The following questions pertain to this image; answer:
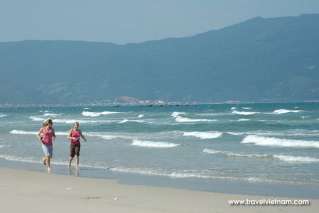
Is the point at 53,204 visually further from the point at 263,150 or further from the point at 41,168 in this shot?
the point at 263,150

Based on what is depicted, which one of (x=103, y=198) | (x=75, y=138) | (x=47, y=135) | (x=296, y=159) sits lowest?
(x=296, y=159)

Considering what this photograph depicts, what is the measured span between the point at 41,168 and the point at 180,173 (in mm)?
4355

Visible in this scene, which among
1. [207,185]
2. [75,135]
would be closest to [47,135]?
[75,135]

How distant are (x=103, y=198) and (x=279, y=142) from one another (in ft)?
55.6

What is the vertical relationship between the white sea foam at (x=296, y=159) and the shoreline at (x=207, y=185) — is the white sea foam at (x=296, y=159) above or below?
below

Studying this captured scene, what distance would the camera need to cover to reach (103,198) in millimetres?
12562

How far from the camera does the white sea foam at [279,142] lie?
26.6 m

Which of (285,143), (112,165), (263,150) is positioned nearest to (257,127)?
(285,143)

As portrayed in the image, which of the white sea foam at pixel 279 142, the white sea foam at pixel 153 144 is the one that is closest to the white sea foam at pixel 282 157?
the white sea foam at pixel 279 142

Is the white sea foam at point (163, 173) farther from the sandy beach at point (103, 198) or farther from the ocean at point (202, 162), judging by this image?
the sandy beach at point (103, 198)

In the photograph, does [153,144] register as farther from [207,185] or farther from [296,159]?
[207,185]

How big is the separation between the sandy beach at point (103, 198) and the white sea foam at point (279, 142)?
12376 millimetres

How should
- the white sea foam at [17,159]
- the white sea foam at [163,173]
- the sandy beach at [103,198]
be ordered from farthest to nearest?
the white sea foam at [17,159], the white sea foam at [163,173], the sandy beach at [103,198]

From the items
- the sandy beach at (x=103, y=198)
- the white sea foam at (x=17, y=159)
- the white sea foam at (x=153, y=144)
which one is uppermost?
the sandy beach at (x=103, y=198)
